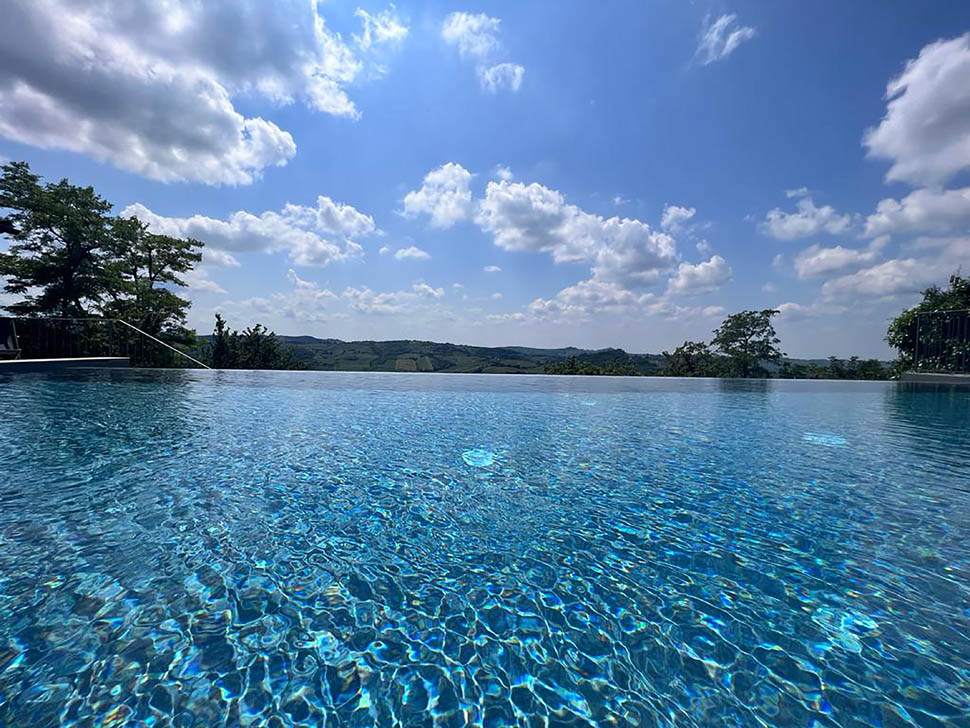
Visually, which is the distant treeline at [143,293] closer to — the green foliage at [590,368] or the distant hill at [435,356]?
the green foliage at [590,368]

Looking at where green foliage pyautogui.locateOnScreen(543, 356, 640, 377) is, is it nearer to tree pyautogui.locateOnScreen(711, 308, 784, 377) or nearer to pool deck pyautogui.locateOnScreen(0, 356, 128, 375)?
tree pyautogui.locateOnScreen(711, 308, 784, 377)

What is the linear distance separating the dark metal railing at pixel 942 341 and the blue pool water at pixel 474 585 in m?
18.3

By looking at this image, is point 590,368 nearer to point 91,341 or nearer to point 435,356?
point 435,356

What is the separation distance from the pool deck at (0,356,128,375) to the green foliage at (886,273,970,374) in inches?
1546

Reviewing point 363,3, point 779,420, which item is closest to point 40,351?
point 363,3

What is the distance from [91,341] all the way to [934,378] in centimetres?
4002

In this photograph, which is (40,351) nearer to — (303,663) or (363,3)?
(363,3)

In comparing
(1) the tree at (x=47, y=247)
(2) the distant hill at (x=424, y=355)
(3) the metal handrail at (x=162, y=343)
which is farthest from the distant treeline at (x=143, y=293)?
(2) the distant hill at (x=424, y=355)

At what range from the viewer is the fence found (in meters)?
15.5

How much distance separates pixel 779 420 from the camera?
10.4m

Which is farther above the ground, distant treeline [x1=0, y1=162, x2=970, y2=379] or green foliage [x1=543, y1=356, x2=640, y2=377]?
distant treeline [x1=0, y1=162, x2=970, y2=379]

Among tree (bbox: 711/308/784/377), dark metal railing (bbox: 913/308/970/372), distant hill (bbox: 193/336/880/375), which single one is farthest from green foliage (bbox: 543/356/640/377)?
dark metal railing (bbox: 913/308/970/372)

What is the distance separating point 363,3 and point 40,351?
19161mm

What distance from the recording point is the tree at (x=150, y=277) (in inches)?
760
